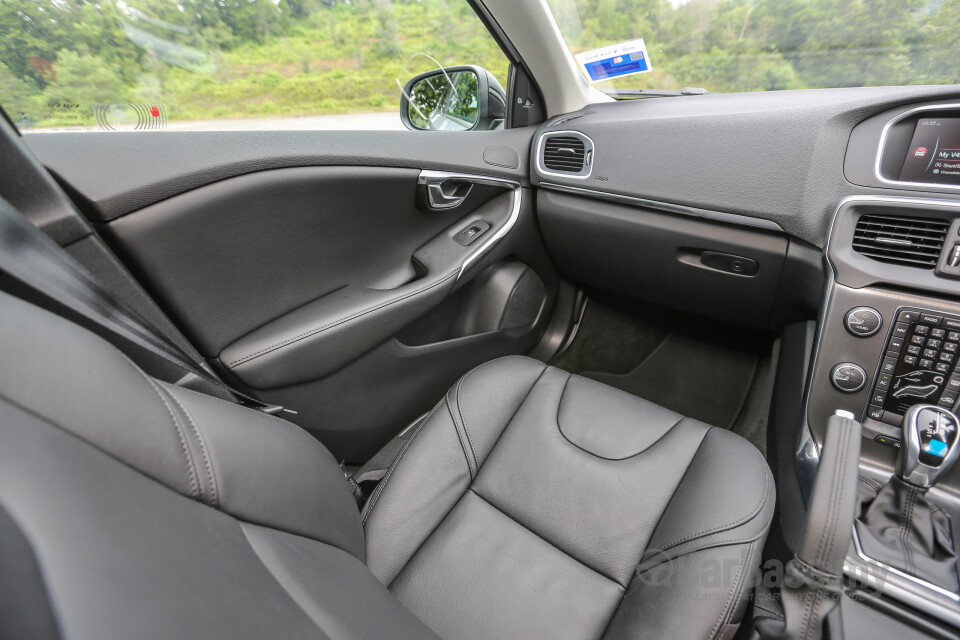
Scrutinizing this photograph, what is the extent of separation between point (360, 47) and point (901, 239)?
1342mm

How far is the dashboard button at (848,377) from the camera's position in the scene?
104 cm

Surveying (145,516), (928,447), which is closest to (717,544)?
(928,447)

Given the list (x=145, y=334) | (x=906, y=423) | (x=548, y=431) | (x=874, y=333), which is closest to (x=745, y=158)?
(x=874, y=333)

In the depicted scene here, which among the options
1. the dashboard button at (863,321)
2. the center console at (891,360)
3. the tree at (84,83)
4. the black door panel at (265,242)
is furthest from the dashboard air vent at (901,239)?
the tree at (84,83)

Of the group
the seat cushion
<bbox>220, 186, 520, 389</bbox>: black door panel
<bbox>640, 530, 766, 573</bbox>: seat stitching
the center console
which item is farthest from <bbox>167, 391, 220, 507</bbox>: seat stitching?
the center console

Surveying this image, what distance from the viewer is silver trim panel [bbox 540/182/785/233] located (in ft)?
3.88

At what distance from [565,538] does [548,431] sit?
0.23 meters

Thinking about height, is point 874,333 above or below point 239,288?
below

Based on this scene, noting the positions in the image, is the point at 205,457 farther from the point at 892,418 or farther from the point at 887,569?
the point at 892,418

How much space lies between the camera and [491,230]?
61.6 inches

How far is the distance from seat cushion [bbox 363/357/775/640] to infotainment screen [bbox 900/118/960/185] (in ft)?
1.96

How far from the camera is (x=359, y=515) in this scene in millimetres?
859

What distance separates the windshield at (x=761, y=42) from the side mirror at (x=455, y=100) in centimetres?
28

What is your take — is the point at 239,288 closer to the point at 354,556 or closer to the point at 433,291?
the point at 433,291
